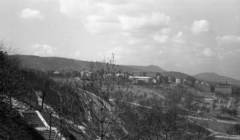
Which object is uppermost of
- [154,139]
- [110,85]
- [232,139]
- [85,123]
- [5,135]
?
[110,85]

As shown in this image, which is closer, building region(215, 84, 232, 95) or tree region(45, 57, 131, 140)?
tree region(45, 57, 131, 140)

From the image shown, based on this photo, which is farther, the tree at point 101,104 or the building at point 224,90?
the building at point 224,90

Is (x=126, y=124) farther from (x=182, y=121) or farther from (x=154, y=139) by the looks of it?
(x=182, y=121)

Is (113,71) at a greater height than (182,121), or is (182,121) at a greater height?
(113,71)

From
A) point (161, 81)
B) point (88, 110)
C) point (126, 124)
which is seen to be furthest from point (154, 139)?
point (161, 81)

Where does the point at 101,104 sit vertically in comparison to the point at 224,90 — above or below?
above

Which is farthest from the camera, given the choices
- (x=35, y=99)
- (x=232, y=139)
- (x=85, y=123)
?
(x=232, y=139)

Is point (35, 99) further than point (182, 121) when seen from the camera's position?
Yes

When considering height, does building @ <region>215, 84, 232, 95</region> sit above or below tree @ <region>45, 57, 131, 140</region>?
below

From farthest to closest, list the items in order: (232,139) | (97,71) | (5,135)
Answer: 1. (232,139)
2. (5,135)
3. (97,71)

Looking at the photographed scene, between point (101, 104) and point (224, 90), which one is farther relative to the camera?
point (224, 90)

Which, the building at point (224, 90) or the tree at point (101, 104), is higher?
the tree at point (101, 104)
